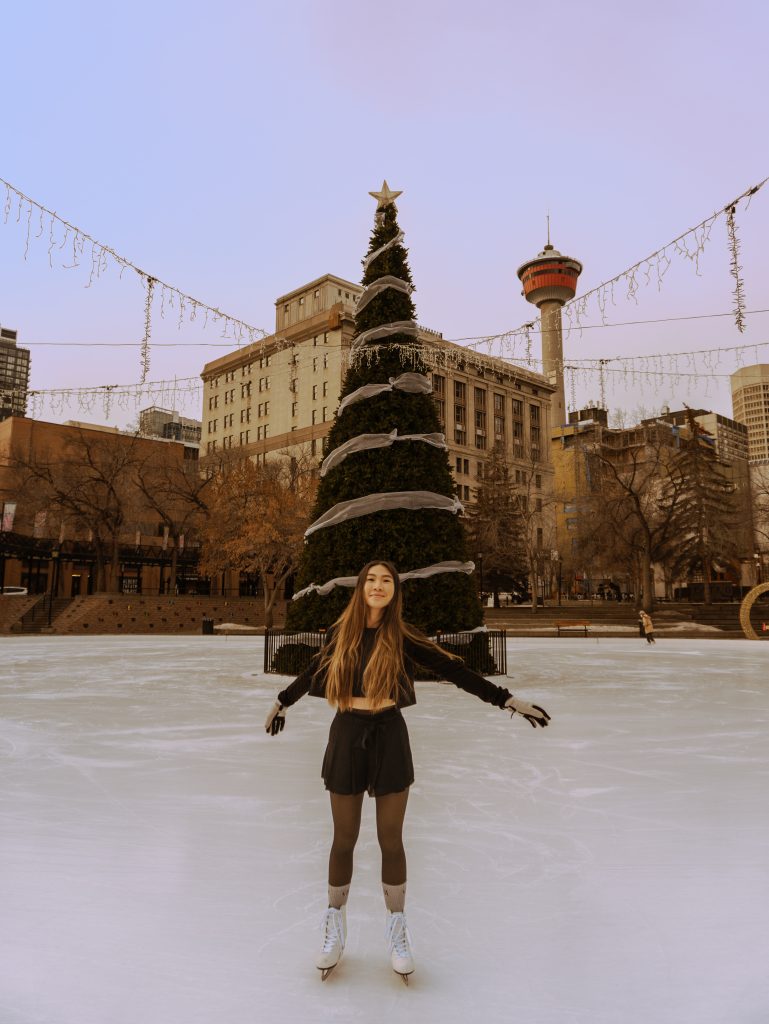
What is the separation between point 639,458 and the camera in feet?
310

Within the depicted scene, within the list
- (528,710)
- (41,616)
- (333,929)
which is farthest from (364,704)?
(41,616)

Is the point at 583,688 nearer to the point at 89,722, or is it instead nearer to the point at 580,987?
the point at 89,722

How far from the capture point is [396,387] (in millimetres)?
14414

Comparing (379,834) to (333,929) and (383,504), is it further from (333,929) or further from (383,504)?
(383,504)

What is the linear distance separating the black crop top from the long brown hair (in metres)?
0.03

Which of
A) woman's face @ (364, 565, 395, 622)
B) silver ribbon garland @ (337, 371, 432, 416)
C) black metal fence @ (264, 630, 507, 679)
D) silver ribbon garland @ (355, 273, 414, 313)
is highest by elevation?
silver ribbon garland @ (355, 273, 414, 313)

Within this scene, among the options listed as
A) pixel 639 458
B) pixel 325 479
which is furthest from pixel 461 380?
pixel 325 479

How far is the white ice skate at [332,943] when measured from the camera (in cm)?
295

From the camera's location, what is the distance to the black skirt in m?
2.99

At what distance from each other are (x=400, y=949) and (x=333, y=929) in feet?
0.98

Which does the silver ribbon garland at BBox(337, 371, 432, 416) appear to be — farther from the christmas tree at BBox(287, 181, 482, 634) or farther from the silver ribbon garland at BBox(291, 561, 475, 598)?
the silver ribbon garland at BBox(291, 561, 475, 598)

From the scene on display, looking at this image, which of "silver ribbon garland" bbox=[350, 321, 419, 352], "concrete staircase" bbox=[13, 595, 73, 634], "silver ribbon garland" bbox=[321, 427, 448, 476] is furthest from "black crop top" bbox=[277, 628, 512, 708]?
"concrete staircase" bbox=[13, 595, 73, 634]

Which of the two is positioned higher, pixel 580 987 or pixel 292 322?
pixel 292 322

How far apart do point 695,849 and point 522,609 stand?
4293cm
